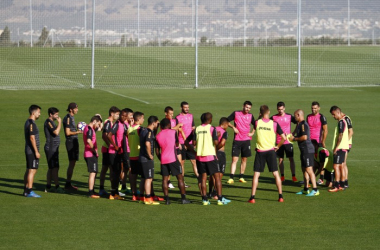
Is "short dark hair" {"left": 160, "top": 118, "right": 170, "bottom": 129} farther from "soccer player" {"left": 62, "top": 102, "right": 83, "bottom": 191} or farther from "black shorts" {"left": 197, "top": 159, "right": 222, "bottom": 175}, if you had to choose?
"soccer player" {"left": 62, "top": 102, "right": 83, "bottom": 191}

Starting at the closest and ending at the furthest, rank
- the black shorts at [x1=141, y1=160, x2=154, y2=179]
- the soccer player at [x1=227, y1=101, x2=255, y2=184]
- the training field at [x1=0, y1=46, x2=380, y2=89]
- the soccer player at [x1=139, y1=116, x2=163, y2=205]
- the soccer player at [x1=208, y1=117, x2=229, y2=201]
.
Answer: the soccer player at [x1=139, y1=116, x2=163, y2=205]
the black shorts at [x1=141, y1=160, x2=154, y2=179]
the soccer player at [x1=208, y1=117, x2=229, y2=201]
the soccer player at [x1=227, y1=101, x2=255, y2=184]
the training field at [x1=0, y1=46, x2=380, y2=89]

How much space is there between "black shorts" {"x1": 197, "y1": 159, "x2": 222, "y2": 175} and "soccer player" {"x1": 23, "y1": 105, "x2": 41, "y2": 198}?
3541 millimetres

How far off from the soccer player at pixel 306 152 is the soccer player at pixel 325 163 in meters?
0.91

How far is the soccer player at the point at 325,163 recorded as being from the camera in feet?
56.0

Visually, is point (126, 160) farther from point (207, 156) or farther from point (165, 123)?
point (207, 156)

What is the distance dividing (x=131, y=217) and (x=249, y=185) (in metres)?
4.37

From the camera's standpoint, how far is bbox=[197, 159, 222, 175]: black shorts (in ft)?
49.8

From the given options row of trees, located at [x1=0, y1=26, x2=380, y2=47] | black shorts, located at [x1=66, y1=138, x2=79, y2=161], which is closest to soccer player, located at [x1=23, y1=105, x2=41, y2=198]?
black shorts, located at [x1=66, y1=138, x2=79, y2=161]

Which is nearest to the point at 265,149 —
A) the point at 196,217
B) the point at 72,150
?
the point at 196,217

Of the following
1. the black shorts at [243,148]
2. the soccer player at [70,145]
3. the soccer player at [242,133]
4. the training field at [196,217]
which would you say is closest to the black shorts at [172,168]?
the training field at [196,217]

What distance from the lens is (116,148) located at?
623 inches

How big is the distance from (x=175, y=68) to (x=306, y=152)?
93.0 feet

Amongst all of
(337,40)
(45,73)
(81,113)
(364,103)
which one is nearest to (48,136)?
(81,113)

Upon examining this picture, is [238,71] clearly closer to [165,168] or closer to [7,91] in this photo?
[7,91]
